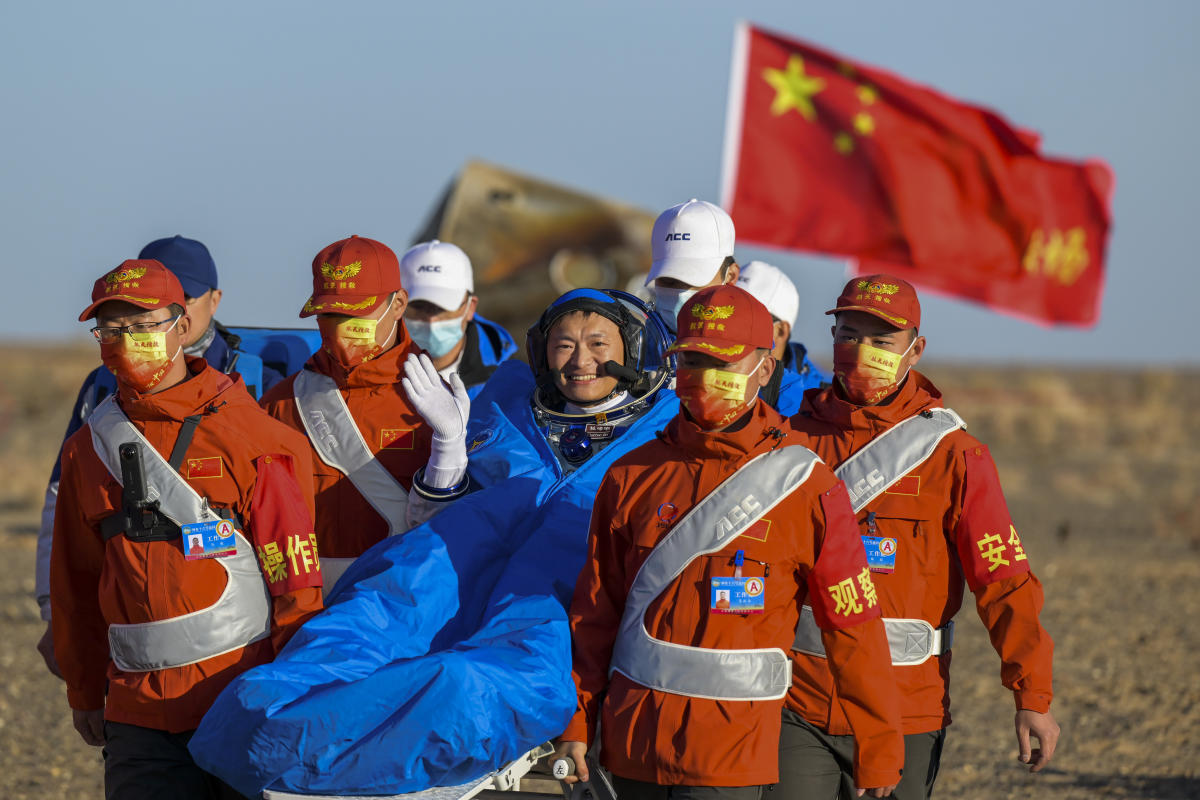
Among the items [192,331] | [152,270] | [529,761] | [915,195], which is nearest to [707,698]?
[529,761]

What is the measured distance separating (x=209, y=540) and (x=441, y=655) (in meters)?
0.88

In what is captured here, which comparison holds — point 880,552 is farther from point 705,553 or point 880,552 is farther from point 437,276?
point 437,276

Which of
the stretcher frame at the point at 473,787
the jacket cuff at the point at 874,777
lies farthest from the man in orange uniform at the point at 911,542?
the stretcher frame at the point at 473,787

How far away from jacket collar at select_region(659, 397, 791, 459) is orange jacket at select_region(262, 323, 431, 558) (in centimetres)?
143

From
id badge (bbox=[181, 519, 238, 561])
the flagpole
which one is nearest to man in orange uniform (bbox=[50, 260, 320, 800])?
id badge (bbox=[181, 519, 238, 561])

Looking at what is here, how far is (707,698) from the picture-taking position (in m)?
4.29

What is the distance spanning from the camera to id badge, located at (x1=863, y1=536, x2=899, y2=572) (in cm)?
490

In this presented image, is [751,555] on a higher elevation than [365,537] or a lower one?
higher

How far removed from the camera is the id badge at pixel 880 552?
4902 mm

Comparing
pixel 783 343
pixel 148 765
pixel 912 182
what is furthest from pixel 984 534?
pixel 912 182

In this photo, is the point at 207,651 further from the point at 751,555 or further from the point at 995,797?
the point at 995,797

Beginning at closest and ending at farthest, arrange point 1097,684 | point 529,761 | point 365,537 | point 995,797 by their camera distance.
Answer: point 529,761, point 365,537, point 995,797, point 1097,684

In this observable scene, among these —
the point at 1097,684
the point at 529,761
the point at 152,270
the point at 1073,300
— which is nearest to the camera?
the point at 529,761

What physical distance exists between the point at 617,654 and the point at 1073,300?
9.66 metres
